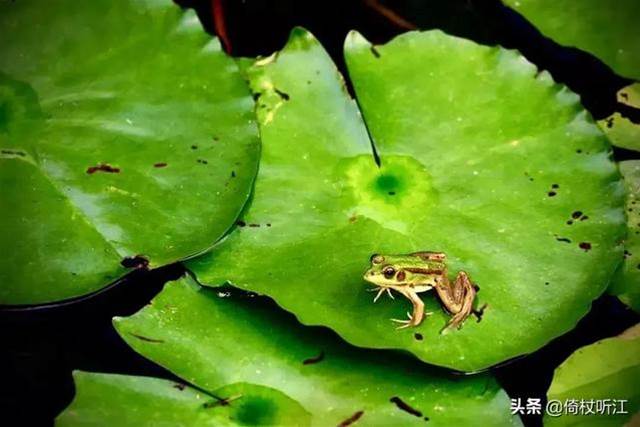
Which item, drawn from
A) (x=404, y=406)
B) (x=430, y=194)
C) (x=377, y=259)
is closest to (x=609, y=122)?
(x=430, y=194)

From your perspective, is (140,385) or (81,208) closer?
(140,385)

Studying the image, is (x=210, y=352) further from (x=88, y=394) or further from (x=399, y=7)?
(x=399, y=7)

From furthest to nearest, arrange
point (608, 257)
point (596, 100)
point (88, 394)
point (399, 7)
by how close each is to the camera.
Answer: point (399, 7), point (596, 100), point (608, 257), point (88, 394)

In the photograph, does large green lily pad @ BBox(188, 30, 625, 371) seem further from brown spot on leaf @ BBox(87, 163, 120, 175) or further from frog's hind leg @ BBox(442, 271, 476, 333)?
brown spot on leaf @ BBox(87, 163, 120, 175)

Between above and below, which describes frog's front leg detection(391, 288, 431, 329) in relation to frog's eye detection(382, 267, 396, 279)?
below

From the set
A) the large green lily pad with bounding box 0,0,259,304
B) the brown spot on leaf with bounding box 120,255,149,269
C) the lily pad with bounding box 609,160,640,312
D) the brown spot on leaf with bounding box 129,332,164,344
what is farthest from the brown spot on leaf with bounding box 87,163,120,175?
the lily pad with bounding box 609,160,640,312

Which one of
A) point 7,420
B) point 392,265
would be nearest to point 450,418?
point 392,265

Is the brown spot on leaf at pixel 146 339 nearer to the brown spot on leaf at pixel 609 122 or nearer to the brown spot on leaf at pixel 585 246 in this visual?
the brown spot on leaf at pixel 585 246
